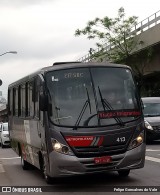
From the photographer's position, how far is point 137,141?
34.6 ft

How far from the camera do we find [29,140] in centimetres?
→ 1273

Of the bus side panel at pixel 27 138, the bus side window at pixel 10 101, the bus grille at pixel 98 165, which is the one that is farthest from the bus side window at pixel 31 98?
the bus side window at pixel 10 101

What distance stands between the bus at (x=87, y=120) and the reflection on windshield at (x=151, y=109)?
1206 cm

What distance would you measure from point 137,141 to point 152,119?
11.9 metres

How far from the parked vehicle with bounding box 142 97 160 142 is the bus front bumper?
38.4 ft

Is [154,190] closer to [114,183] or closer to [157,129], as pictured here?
[114,183]

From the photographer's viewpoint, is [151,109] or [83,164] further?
[151,109]

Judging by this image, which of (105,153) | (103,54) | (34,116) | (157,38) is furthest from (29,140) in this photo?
(103,54)

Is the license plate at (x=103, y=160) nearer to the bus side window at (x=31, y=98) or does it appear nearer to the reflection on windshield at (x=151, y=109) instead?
the bus side window at (x=31, y=98)

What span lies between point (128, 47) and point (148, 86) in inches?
362

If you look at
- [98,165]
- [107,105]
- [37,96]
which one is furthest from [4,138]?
[98,165]

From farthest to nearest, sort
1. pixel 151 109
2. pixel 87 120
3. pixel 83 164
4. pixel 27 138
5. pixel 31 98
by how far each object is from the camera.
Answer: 1. pixel 151 109
2. pixel 27 138
3. pixel 31 98
4. pixel 87 120
5. pixel 83 164

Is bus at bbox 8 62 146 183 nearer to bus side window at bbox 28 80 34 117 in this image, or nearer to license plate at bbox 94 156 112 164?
license plate at bbox 94 156 112 164

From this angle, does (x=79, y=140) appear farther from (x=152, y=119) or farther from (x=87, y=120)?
(x=152, y=119)
